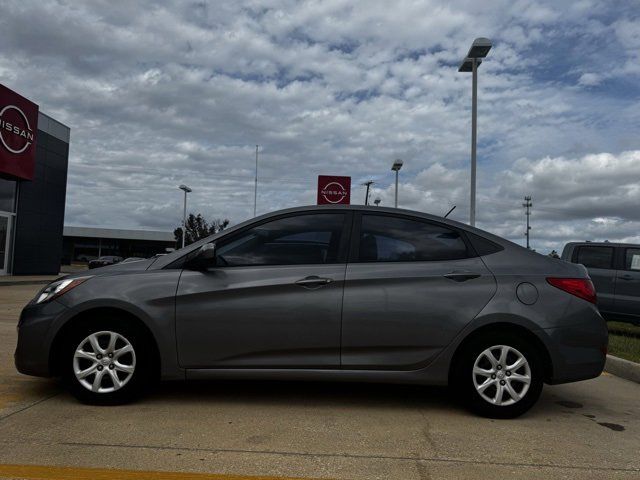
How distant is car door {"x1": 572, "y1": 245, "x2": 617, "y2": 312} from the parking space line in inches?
353

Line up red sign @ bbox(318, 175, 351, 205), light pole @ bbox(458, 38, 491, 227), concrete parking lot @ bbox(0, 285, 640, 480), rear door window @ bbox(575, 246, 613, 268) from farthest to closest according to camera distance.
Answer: red sign @ bbox(318, 175, 351, 205) < light pole @ bbox(458, 38, 491, 227) < rear door window @ bbox(575, 246, 613, 268) < concrete parking lot @ bbox(0, 285, 640, 480)

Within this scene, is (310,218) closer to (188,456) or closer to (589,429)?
(188,456)

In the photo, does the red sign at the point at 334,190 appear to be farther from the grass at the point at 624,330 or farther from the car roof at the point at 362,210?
the car roof at the point at 362,210

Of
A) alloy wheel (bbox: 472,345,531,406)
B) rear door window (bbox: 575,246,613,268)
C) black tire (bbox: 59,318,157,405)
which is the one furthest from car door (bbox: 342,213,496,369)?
rear door window (bbox: 575,246,613,268)

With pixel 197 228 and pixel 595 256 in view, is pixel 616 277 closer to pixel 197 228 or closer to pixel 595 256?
pixel 595 256

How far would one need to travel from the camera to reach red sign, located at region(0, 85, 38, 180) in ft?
69.3

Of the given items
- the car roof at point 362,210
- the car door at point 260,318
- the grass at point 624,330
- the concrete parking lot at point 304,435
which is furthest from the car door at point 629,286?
the car door at point 260,318

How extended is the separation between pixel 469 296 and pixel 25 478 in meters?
3.26

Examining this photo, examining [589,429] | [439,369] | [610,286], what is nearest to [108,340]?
[439,369]

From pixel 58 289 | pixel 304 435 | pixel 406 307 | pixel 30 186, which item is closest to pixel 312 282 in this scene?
pixel 406 307

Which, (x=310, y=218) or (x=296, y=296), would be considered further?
(x=310, y=218)

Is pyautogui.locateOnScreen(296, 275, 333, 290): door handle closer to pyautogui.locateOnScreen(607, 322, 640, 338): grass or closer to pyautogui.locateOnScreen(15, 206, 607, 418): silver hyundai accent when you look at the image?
pyautogui.locateOnScreen(15, 206, 607, 418): silver hyundai accent

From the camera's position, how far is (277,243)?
472 cm

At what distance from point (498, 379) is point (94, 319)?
127 inches
